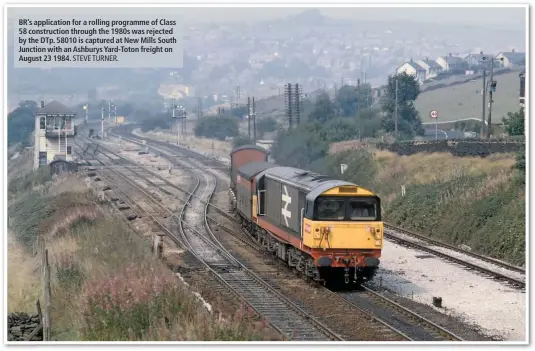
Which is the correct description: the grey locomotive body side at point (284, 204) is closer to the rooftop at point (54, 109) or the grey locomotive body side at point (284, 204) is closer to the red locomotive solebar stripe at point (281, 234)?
the red locomotive solebar stripe at point (281, 234)

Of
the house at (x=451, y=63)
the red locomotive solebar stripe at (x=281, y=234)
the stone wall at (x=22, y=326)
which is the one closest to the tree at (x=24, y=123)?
the red locomotive solebar stripe at (x=281, y=234)

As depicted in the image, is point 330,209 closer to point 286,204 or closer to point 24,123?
point 286,204

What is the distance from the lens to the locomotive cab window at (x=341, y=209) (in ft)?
79.2

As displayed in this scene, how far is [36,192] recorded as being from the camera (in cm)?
5744

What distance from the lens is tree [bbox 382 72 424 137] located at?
255 ft

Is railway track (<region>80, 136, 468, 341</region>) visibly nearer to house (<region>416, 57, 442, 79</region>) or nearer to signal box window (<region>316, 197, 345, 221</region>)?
signal box window (<region>316, 197, 345, 221</region>)

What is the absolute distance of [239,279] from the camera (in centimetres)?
2673

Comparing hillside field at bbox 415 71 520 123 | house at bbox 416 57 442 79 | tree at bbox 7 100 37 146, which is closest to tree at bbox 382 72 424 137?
hillside field at bbox 415 71 520 123

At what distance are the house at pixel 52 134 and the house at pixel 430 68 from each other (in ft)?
200

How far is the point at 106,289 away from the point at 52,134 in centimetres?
6006

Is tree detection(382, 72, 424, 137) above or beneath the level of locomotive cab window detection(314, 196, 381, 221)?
above

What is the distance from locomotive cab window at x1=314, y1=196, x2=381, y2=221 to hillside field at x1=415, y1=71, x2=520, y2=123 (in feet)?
160
